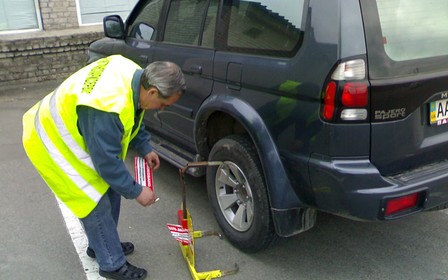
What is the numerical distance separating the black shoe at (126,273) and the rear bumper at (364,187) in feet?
4.02

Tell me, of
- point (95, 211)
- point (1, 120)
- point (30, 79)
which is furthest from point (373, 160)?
point (30, 79)

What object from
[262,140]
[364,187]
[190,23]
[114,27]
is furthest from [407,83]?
[114,27]

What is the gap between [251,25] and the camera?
280 cm

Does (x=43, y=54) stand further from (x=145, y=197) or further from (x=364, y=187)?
(x=364, y=187)

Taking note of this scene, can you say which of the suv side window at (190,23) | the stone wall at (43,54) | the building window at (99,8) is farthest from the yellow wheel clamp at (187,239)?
the building window at (99,8)

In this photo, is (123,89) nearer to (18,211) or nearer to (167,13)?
(167,13)

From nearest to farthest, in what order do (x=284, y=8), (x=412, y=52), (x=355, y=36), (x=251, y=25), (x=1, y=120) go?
(x=355, y=36), (x=412, y=52), (x=284, y=8), (x=251, y=25), (x=1, y=120)

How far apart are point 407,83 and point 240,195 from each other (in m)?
1.30

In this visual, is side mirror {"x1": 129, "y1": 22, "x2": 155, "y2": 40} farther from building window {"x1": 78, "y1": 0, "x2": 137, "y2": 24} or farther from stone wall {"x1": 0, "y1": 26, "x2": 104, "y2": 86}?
building window {"x1": 78, "y1": 0, "x2": 137, "y2": 24}

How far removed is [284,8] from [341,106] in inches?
28.6

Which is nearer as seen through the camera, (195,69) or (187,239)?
(187,239)

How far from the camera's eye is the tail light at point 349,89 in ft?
7.11

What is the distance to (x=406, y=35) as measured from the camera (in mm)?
2314

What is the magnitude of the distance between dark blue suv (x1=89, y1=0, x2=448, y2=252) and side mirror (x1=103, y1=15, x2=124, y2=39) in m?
1.73
